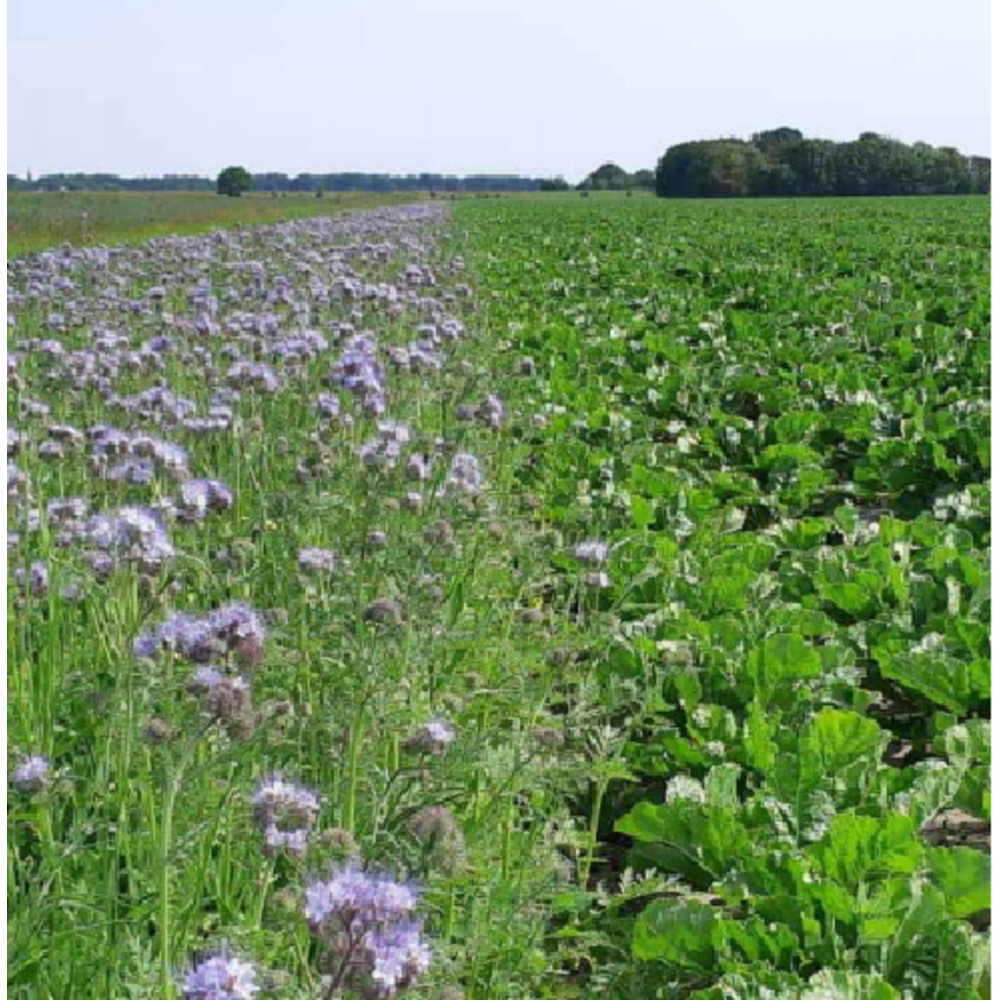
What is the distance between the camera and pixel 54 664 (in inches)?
144

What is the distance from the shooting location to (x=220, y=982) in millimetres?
1596

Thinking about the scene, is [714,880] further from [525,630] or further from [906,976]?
[525,630]

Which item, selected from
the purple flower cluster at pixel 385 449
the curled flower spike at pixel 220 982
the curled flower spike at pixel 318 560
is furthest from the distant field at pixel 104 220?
the curled flower spike at pixel 220 982

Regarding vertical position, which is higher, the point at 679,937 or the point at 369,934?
the point at 369,934

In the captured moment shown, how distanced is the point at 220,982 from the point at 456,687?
264 centimetres

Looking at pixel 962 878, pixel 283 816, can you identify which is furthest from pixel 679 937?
pixel 283 816

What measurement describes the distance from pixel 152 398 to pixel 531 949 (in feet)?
9.55

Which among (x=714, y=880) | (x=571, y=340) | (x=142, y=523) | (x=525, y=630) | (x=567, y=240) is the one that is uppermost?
(x=567, y=240)

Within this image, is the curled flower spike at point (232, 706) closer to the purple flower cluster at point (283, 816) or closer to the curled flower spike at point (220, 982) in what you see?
the purple flower cluster at point (283, 816)

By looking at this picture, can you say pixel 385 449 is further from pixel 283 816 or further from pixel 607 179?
pixel 607 179

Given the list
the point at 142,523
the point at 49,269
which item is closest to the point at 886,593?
the point at 142,523

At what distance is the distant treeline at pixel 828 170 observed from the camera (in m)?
89.7

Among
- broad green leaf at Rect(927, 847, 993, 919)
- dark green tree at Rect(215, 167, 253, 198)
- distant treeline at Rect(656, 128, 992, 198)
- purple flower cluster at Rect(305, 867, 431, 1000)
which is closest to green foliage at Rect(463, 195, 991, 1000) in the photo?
broad green leaf at Rect(927, 847, 993, 919)

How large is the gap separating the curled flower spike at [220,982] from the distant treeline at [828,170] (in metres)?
92.7
